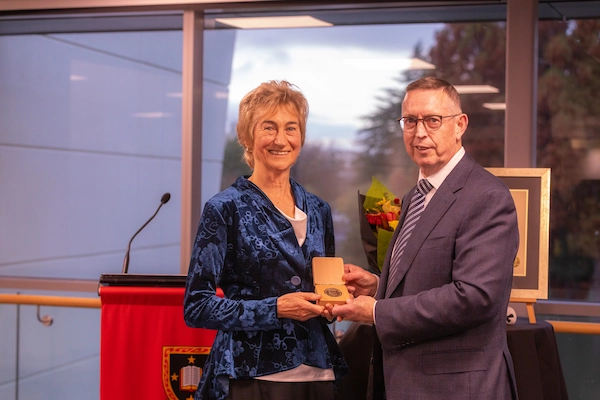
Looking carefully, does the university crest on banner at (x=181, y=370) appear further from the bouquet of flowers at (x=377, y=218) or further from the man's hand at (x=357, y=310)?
the man's hand at (x=357, y=310)

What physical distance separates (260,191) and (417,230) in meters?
0.59

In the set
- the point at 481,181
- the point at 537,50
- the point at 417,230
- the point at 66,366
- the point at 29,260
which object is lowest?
the point at 66,366

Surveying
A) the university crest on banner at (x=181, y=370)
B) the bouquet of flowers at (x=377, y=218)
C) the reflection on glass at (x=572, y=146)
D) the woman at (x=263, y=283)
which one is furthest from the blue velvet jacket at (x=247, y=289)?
the reflection on glass at (x=572, y=146)

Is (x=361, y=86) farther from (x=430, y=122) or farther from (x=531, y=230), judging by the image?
(x=430, y=122)

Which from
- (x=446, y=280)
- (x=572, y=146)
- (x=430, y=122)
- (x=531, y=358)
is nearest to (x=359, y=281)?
(x=446, y=280)

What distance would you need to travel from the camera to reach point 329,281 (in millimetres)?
2168

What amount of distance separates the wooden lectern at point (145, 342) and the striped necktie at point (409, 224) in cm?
107

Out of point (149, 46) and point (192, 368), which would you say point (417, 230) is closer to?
point (192, 368)

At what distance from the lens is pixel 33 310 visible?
12.7 feet

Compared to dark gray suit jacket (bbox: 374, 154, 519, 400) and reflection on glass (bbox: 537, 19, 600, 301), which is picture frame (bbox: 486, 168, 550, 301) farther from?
dark gray suit jacket (bbox: 374, 154, 519, 400)

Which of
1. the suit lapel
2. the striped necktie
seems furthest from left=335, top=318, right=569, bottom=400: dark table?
the suit lapel

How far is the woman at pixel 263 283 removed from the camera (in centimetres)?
212

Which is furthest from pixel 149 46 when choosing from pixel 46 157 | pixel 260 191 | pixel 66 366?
pixel 260 191

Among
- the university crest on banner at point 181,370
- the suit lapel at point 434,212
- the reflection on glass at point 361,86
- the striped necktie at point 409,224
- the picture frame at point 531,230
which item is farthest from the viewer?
the reflection on glass at point 361,86
